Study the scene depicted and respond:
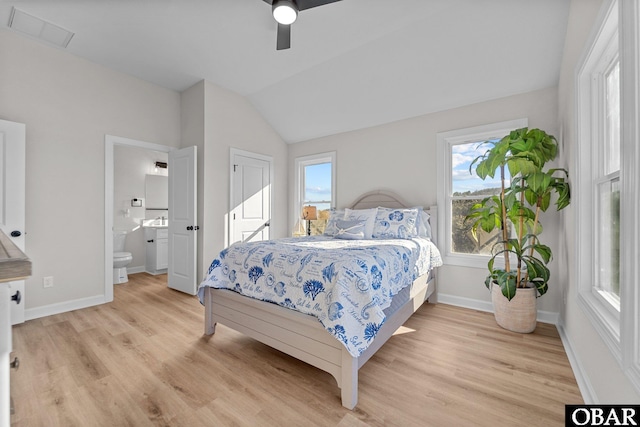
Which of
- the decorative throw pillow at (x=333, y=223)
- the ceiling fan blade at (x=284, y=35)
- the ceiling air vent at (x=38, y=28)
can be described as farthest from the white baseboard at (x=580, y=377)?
the ceiling air vent at (x=38, y=28)

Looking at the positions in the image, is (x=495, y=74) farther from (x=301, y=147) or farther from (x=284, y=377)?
(x=284, y=377)

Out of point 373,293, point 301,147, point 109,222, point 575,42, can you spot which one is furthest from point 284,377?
point 301,147

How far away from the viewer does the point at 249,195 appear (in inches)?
172

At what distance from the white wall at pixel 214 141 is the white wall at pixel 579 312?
381 cm

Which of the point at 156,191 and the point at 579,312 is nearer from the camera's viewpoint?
the point at 579,312

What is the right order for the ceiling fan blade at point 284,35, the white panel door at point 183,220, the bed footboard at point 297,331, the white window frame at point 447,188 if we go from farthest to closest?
the white panel door at point 183,220
the white window frame at point 447,188
the ceiling fan blade at point 284,35
the bed footboard at point 297,331

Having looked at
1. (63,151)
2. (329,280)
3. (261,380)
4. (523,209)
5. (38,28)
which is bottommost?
(261,380)

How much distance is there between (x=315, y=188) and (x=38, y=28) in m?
3.74

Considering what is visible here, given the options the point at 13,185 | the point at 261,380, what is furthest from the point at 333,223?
the point at 13,185

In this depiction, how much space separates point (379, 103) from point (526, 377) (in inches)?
127

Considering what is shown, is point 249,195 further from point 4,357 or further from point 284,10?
point 4,357

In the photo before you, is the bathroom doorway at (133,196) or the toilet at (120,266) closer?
the toilet at (120,266)

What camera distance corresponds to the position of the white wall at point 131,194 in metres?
4.96

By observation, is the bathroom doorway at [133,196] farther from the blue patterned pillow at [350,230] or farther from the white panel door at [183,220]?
the blue patterned pillow at [350,230]
